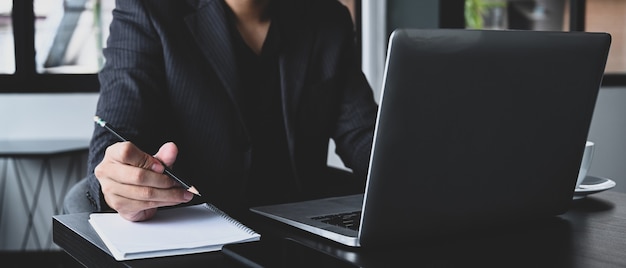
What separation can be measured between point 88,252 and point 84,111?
274 centimetres

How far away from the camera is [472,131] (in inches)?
35.7

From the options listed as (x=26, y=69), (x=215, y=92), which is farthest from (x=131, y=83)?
(x=26, y=69)

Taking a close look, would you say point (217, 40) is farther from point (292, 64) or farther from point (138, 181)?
point (138, 181)

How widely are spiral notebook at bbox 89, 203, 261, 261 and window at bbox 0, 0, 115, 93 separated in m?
2.73

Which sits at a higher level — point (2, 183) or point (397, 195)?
point (397, 195)

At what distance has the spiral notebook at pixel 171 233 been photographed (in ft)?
2.98

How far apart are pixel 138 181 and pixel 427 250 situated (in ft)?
1.27

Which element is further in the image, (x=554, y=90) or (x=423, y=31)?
(x=554, y=90)

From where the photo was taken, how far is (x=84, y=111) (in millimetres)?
3580

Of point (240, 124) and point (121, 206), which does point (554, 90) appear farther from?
point (240, 124)

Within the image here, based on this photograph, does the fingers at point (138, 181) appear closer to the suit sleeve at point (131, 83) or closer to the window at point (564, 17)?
the suit sleeve at point (131, 83)

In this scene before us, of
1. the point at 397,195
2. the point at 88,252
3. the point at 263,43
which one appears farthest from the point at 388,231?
the point at 263,43

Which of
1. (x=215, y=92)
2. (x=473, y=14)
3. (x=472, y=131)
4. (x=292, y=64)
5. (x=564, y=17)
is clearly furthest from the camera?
(x=564, y=17)

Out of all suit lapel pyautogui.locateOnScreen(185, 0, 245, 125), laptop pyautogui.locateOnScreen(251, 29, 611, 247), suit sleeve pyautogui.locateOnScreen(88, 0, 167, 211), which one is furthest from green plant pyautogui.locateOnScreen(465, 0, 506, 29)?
laptop pyautogui.locateOnScreen(251, 29, 611, 247)
